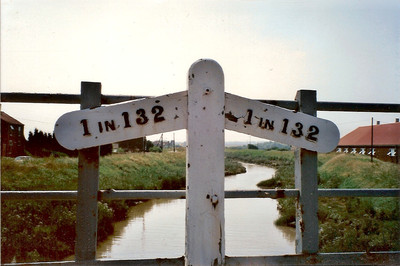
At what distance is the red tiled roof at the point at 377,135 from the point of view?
36969 millimetres

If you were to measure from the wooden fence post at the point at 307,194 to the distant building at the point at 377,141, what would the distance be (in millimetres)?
33240

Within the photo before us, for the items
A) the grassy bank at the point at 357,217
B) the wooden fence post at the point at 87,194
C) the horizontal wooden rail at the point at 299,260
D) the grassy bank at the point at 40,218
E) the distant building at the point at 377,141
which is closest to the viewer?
the horizontal wooden rail at the point at 299,260

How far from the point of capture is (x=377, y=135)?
137ft

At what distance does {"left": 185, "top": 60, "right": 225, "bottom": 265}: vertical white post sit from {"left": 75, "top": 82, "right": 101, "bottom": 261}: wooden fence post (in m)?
0.61

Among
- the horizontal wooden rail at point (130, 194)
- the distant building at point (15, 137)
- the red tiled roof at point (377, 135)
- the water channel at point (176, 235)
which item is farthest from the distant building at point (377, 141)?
the distant building at point (15, 137)

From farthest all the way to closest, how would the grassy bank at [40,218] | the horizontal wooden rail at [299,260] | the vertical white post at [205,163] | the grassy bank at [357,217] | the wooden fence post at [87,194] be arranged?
the grassy bank at [40,218]
the grassy bank at [357,217]
the wooden fence post at [87,194]
the horizontal wooden rail at [299,260]
the vertical white post at [205,163]

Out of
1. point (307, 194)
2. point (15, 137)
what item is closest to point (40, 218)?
point (307, 194)

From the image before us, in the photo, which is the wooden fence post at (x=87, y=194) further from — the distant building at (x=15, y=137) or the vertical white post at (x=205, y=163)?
the distant building at (x=15, y=137)

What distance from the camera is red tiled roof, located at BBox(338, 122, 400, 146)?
37.0 meters

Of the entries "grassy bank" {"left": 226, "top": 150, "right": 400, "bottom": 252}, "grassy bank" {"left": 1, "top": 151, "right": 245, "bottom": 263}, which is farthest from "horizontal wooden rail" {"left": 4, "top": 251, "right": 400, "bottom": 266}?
"grassy bank" {"left": 1, "top": 151, "right": 245, "bottom": 263}

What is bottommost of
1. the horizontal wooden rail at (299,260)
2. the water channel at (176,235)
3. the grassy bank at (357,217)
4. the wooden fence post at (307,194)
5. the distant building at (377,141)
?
the water channel at (176,235)

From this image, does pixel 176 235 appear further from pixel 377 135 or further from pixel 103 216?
pixel 377 135

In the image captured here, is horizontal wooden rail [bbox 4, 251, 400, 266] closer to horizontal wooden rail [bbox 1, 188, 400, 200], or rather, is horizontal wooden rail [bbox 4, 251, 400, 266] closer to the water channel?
horizontal wooden rail [bbox 1, 188, 400, 200]

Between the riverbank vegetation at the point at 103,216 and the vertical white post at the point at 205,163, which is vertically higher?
the vertical white post at the point at 205,163
